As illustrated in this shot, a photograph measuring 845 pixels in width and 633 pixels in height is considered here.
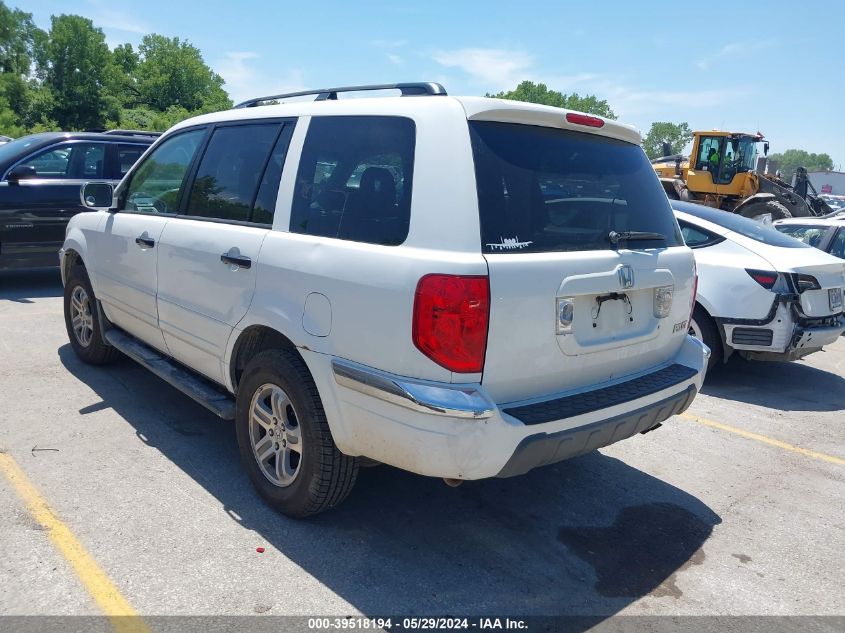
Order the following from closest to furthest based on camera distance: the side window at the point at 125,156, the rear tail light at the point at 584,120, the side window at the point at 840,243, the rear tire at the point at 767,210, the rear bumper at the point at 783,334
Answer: the rear tail light at the point at 584,120 → the rear bumper at the point at 783,334 → the side window at the point at 840,243 → the side window at the point at 125,156 → the rear tire at the point at 767,210

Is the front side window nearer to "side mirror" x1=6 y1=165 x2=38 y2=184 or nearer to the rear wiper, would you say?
"side mirror" x1=6 y1=165 x2=38 y2=184

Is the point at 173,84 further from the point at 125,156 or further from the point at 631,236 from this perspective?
the point at 631,236

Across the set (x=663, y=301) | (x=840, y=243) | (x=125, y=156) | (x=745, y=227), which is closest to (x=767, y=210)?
(x=840, y=243)

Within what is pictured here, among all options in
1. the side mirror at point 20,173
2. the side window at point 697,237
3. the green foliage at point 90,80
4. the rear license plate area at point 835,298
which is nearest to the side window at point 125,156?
the side mirror at point 20,173

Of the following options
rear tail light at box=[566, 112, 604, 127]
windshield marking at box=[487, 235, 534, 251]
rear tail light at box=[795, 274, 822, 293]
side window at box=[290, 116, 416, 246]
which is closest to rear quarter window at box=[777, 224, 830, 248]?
rear tail light at box=[795, 274, 822, 293]

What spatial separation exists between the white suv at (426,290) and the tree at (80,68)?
67.1 metres

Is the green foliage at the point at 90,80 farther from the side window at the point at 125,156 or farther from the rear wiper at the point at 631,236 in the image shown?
the rear wiper at the point at 631,236

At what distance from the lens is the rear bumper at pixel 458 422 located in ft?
8.68

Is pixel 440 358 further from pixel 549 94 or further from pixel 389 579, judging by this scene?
pixel 549 94

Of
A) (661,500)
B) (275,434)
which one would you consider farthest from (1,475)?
(661,500)

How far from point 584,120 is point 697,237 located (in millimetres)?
3692

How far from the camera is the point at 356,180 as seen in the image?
124 inches

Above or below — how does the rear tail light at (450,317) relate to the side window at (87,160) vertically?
below

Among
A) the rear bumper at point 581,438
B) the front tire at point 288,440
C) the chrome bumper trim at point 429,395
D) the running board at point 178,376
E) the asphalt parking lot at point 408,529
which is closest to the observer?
the chrome bumper trim at point 429,395
